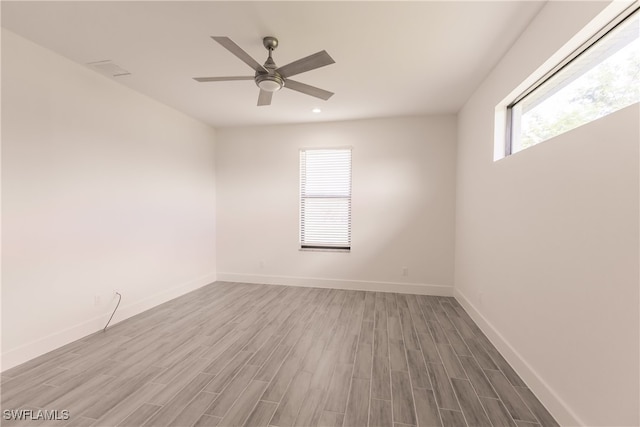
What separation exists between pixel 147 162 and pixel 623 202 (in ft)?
14.3

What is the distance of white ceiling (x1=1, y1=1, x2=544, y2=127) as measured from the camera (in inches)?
Result: 73.2

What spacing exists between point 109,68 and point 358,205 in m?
3.53

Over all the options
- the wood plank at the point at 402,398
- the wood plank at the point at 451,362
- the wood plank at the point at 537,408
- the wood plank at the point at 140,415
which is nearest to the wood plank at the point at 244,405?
the wood plank at the point at 140,415

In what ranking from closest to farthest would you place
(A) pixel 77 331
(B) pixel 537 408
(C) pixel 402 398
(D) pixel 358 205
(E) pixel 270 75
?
(B) pixel 537 408, (C) pixel 402 398, (E) pixel 270 75, (A) pixel 77 331, (D) pixel 358 205

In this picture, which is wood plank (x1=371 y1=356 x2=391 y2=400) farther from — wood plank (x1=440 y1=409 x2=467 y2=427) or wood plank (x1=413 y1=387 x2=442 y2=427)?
wood plank (x1=440 y1=409 x2=467 y2=427)

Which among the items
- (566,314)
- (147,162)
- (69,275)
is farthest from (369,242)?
(69,275)

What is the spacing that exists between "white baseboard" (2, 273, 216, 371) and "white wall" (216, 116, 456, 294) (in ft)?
4.15

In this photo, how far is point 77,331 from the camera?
260 cm

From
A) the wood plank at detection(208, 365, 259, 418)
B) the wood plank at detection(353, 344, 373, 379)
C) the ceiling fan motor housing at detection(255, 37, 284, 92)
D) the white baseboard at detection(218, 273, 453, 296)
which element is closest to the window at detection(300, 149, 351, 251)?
the white baseboard at detection(218, 273, 453, 296)

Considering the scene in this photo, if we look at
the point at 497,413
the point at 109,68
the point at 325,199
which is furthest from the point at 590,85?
the point at 109,68

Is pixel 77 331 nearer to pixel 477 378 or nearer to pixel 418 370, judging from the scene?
pixel 418 370

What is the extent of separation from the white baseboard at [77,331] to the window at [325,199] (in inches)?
86.1

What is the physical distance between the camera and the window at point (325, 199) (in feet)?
14.6

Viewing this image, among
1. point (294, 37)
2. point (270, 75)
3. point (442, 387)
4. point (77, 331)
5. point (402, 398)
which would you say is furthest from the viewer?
point (77, 331)
